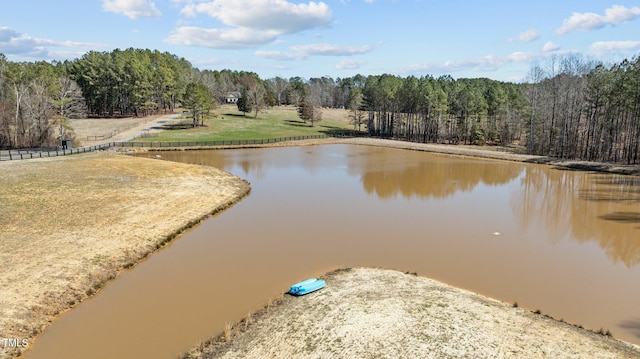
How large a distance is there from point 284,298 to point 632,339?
462 inches

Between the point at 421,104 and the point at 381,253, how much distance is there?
62414mm

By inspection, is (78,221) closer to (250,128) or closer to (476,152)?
(476,152)

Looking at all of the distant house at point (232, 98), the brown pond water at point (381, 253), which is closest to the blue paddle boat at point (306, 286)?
the brown pond water at point (381, 253)

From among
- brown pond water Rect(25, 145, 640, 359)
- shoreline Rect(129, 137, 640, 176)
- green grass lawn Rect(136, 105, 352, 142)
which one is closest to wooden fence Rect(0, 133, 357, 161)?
shoreline Rect(129, 137, 640, 176)

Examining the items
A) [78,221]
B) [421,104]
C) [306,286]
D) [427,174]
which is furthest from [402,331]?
[421,104]

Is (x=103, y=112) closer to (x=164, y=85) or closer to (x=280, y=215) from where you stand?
(x=164, y=85)

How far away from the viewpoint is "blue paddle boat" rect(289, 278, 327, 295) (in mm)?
15083

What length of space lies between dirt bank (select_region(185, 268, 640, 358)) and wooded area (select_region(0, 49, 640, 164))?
149 feet

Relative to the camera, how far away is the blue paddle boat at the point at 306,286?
49.5 feet

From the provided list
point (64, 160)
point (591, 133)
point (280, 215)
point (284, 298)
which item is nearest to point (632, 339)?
point (284, 298)

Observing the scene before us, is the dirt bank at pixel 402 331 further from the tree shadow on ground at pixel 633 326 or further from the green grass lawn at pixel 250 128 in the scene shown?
the green grass lawn at pixel 250 128

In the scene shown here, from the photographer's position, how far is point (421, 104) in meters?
76.9

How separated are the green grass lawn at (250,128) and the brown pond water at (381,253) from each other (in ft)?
128

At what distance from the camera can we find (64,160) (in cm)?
4103
